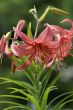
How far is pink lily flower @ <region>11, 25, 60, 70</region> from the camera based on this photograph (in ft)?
3.88

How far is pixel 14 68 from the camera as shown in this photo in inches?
47.3

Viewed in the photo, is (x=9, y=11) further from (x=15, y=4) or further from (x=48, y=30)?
(x=48, y=30)

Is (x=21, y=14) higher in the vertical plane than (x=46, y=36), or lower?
higher

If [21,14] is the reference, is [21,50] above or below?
below

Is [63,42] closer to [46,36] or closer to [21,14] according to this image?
[46,36]

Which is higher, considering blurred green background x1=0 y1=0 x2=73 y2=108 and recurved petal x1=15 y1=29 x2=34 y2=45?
blurred green background x1=0 y1=0 x2=73 y2=108

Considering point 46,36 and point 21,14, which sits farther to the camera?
point 21,14

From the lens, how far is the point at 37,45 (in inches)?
48.6

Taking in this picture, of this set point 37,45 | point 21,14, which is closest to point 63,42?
point 37,45

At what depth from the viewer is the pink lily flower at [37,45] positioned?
1.18 metres

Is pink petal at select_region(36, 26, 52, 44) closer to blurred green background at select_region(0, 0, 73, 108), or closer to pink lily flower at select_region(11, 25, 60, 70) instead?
pink lily flower at select_region(11, 25, 60, 70)

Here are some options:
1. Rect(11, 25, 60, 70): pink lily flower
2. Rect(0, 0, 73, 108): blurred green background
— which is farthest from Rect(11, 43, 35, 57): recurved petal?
Rect(0, 0, 73, 108): blurred green background

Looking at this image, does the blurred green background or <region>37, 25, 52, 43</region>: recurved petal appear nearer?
<region>37, 25, 52, 43</region>: recurved petal

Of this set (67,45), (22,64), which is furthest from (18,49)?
(67,45)
